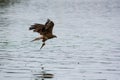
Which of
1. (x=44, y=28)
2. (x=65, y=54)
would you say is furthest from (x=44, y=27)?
(x=65, y=54)

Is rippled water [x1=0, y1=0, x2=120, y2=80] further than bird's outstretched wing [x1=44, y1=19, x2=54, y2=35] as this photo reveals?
No

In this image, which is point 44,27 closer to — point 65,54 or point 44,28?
point 44,28

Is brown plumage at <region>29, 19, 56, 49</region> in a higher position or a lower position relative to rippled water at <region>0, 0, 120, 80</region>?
higher

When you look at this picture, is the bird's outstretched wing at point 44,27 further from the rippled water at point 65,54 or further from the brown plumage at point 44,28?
the rippled water at point 65,54

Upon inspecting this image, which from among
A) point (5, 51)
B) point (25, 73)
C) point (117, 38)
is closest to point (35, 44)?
point (5, 51)

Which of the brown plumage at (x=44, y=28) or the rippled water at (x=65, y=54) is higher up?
the brown plumage at (x=44, y=28)

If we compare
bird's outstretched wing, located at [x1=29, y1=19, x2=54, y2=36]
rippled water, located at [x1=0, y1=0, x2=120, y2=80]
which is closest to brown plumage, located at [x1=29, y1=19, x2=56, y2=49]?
bird's outstretched wing, located at [x1=29, y1=19, x2=54, y2=36]

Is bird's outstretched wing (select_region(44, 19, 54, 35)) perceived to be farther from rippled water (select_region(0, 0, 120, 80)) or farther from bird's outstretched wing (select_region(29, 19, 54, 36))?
rippled water (select_region(0, 0, 120, 80))

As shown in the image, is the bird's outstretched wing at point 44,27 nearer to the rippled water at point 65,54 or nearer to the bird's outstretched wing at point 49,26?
the bird's outstretched wing at point 49,26

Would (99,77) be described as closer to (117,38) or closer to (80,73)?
(80,73)

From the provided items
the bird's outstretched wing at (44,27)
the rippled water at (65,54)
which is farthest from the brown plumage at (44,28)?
the rippled water at (65,54)

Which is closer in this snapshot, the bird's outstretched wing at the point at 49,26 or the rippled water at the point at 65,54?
the rippled water at the point at 65,54

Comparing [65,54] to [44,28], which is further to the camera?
[65,54]

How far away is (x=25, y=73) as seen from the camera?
1444cm
